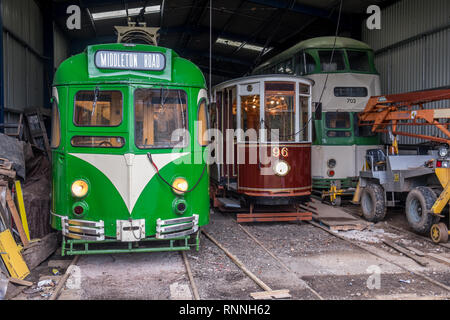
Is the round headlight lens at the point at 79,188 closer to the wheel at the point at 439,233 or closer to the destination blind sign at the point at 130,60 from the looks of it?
the destination blind sign at the point at 130,60

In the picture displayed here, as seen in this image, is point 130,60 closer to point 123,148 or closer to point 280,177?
point 123,148

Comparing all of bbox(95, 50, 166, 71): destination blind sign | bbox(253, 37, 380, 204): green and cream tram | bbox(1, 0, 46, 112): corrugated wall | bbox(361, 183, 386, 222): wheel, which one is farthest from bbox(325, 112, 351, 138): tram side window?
bbox(1, 0, 46, 112): corrugated wall

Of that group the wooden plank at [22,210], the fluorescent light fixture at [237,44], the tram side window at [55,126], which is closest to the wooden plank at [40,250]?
the wooden plank at [22,210]

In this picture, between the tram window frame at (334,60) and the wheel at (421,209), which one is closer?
the wheel at (421,209)

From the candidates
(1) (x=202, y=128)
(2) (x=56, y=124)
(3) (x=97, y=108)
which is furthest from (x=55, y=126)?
(1) (x=202, y=128)

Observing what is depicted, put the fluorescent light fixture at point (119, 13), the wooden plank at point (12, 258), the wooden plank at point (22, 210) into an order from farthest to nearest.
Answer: the fluorescent light fixture at point (119, 13) → the wooden plank at point (22, 210) → the wooden plank at point (12, 258)

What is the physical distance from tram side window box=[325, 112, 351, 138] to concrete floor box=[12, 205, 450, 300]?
4661 mm

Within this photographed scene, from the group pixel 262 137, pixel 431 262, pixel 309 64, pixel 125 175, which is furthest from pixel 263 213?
pixel 309 64

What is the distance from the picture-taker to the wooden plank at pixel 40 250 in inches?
249

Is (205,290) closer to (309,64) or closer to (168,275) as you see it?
(168,275)

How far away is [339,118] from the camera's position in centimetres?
1260

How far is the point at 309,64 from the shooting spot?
1288cm

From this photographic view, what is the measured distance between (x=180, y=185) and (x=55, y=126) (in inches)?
85.3

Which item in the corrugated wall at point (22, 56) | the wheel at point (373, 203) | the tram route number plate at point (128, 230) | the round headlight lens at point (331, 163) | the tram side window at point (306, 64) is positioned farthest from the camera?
the tram side window at point (306, 64)
